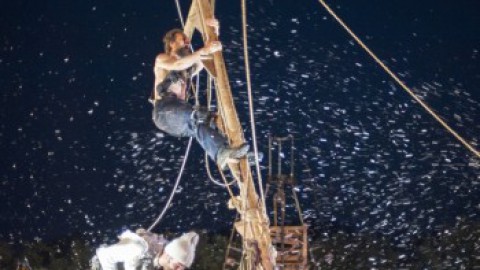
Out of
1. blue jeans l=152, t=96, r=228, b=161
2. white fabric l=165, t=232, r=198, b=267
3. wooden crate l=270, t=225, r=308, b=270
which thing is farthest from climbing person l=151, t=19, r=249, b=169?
wooden crate l=270, t=225, r=308, b=270

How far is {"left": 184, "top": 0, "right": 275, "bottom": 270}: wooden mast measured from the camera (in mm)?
5219

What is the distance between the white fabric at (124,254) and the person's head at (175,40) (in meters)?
1.63

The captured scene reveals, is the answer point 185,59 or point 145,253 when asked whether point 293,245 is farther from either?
point 185,59

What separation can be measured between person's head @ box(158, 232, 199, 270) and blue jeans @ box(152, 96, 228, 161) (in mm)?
Result: 822

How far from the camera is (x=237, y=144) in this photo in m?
5.34

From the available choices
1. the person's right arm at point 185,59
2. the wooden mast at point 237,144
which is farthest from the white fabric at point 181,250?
the person's right arm at point 185,59

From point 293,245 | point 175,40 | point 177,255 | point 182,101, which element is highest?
point 175,40

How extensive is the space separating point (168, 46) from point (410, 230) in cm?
2917

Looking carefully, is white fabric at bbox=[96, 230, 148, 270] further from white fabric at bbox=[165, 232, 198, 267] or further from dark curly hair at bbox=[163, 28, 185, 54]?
dark curly hair at bbox=[163, 28, 185, 54]

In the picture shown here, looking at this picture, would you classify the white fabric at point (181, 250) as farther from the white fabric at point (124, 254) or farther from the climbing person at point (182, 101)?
the climbing person at point (182, 101)

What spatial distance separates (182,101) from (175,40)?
0.58m

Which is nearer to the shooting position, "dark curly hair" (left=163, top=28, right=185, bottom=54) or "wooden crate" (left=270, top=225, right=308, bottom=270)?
"dark curly hair" (left=163, top=28, right=185, bottom=54)

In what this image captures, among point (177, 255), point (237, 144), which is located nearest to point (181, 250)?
point (177, 255)

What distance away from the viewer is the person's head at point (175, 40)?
5789 mm
